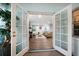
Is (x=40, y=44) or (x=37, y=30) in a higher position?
(x=37, y=30)

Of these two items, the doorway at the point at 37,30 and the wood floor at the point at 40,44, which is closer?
the doorway at the point at 37,30

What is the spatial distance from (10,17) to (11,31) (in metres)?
0.39

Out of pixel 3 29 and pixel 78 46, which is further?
pixel 78 46

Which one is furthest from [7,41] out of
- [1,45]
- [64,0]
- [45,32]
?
[45,32]

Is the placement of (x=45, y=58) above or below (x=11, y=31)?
below

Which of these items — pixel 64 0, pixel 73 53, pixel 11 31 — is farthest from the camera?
pixel 73 53

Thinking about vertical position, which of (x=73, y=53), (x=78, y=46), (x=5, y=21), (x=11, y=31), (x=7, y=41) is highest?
(x=5, y=21)

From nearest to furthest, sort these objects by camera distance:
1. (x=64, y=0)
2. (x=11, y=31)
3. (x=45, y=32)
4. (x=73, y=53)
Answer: (x=64, y=0)
(x=11, y=31)
(x=73, y=53)
(x=45, y=32)

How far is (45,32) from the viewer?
36.8ft

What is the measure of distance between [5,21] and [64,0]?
1626mm

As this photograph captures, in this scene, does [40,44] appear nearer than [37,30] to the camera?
Yes

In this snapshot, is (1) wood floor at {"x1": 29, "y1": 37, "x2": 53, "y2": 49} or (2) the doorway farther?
(1) wood floor at {"x1": 29, "y1": 37, "x2": 53, "y2": 49}

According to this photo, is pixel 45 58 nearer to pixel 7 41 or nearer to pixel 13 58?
pixel 13 58

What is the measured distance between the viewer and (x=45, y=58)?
2.41m
